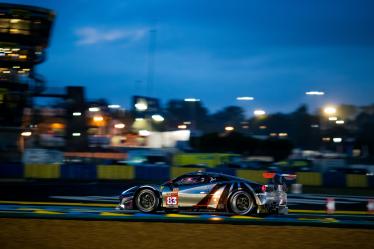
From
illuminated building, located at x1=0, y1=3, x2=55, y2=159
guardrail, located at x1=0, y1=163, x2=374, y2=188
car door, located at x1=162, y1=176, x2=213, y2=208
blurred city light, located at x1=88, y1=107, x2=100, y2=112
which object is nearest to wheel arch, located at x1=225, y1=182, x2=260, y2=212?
car door, located at x1=162, y1=176, x2=213, y2=208

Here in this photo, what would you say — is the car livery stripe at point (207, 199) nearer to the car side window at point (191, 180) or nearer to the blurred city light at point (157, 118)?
the car side window at point (191, 180)

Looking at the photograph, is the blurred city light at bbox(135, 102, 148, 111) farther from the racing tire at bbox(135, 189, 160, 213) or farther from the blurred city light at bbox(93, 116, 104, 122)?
the racing tire at bbox(135, 189, 160, 213)

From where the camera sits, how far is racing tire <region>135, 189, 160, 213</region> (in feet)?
36.5

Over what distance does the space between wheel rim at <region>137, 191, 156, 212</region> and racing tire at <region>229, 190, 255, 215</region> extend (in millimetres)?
1737

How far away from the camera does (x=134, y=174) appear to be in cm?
2827

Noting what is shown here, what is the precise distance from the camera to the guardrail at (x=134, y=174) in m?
26.7

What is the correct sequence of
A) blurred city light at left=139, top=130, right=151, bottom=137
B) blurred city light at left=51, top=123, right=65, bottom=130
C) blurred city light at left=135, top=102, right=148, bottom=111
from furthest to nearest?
blurred city light at left=135, top=102, right=148, bottom=111 < blurred city light at left=139, top=130, right=151, bottom=137 < blurred city light at left=51, top=123, right=65, bottom=130

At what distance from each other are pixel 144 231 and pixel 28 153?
95.1 ft

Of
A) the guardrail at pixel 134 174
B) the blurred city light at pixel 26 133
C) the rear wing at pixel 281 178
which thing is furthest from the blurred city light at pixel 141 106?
the rear wing at pixel 281 178

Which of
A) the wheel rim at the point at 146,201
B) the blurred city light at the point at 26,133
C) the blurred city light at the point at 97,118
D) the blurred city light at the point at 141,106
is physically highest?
the blurred city light at the point at 141,106

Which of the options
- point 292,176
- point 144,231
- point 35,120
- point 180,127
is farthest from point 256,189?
point 180,127

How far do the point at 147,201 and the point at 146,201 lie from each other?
0.9 inches

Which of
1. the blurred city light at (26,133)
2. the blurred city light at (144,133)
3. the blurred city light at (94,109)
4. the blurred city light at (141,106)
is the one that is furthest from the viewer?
the blurred city light at (141,106)

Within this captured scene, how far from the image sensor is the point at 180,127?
71.6 meters
